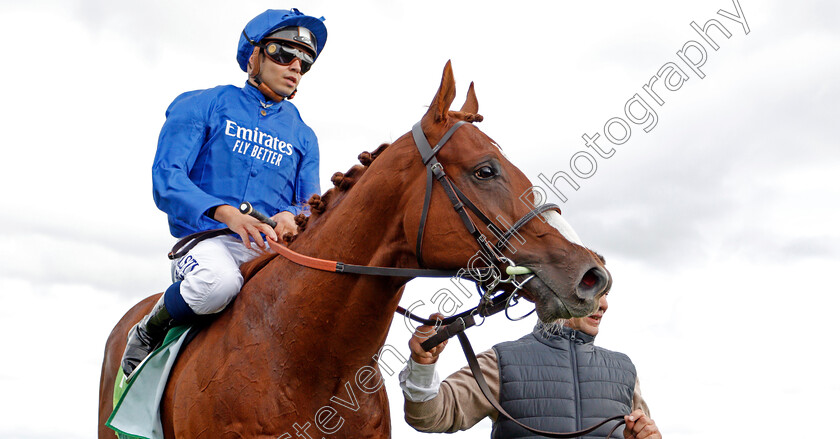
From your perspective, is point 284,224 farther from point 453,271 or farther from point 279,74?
point 453,271

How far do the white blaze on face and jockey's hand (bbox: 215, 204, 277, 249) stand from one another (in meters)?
1.57

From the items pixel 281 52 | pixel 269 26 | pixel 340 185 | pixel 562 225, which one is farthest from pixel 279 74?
pixel 562 225

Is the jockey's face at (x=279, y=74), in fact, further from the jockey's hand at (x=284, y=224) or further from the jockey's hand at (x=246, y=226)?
the jockey's hand at (x=246, y=226)

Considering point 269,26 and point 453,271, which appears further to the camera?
point 269,26

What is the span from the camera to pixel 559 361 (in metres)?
5.03

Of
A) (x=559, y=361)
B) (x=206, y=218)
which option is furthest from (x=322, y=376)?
(x=559, y=361)

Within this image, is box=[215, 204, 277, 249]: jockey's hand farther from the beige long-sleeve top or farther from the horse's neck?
the beige long-sleeve top

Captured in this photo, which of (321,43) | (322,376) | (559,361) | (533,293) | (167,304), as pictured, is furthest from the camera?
(321,43)

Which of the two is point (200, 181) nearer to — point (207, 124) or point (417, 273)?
point (207, 124)

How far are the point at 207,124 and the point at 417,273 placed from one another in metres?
1.98

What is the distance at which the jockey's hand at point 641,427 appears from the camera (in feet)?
14.4

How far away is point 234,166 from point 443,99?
164 centimetres

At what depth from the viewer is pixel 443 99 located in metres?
3.91

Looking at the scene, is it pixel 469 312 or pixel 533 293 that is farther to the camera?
pixel 469 312
